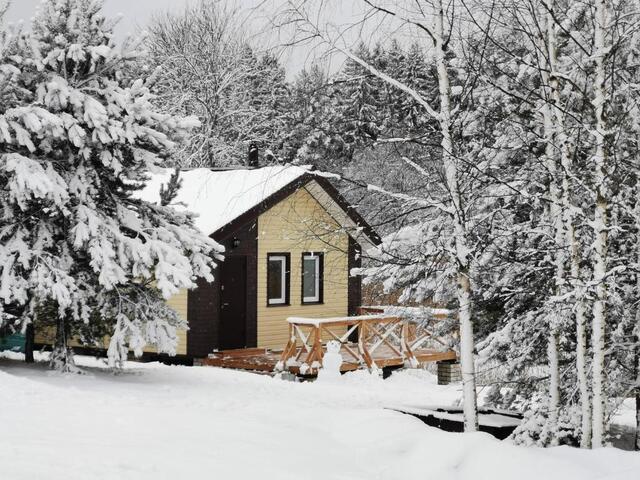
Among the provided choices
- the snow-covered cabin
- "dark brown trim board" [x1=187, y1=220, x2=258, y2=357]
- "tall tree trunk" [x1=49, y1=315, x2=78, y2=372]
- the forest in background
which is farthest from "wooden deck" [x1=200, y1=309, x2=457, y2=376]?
"tall tree trunk" [x1=49, y1=315, x2=78, y2=372]

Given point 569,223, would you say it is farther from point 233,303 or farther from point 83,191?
point 233,303

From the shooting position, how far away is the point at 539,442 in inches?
324

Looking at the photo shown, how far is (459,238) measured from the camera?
313 inches

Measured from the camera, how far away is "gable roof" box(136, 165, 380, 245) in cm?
1908

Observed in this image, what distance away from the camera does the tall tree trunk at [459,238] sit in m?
7.94

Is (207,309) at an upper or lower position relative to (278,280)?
lower

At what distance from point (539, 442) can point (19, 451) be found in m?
4.98

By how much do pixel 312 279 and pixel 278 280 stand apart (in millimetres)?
1169

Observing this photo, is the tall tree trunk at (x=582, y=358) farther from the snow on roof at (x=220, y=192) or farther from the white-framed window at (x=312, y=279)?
the white-framed window at (x=312, y=279)

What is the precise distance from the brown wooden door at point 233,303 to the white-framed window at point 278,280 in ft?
3.19

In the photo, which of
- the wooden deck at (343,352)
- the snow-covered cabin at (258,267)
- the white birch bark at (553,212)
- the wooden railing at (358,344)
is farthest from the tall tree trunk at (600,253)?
the snow-covered cabin at (258,267)

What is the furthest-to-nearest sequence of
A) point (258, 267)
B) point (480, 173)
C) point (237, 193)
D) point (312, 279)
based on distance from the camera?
1. point (312, 279)
2. point (237, 193)
3. point (258, 267)
4. point (480, 173)

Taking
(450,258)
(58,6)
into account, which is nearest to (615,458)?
(450,258)

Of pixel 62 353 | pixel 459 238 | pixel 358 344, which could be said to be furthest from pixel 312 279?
pixel 459 238
